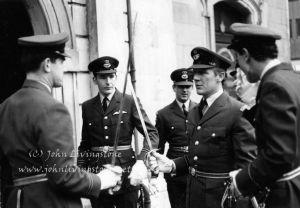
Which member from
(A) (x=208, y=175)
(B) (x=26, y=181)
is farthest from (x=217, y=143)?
(B) (x=26, y=181)

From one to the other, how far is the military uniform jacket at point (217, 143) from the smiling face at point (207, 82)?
0.11m

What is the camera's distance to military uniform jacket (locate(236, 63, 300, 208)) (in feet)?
10.6

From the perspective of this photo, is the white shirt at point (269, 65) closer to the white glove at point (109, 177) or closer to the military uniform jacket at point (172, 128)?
the white glove at point (109, 177)

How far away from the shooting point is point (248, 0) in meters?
11.2

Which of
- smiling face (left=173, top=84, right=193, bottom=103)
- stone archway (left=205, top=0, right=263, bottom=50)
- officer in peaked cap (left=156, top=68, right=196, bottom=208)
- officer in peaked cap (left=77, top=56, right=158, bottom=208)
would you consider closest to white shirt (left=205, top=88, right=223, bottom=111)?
officer in peaked cap (left=77, top=56, right=158, bottom=208)

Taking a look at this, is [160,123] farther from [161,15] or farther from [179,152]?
[161,15]

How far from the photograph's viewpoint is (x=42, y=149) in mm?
3271

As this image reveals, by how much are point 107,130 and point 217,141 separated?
5.61 ft

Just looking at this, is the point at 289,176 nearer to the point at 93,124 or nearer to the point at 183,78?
the point at 93,124

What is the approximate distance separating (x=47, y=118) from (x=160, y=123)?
440 cm

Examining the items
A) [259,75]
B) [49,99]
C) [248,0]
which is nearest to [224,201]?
[259,75]

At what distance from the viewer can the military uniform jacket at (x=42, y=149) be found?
10.8 ft

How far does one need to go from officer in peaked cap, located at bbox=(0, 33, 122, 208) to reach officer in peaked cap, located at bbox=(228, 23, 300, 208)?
3.47ft

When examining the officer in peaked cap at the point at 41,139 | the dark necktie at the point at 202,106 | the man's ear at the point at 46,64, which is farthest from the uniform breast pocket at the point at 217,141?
the man's ear at the point at 46,64
